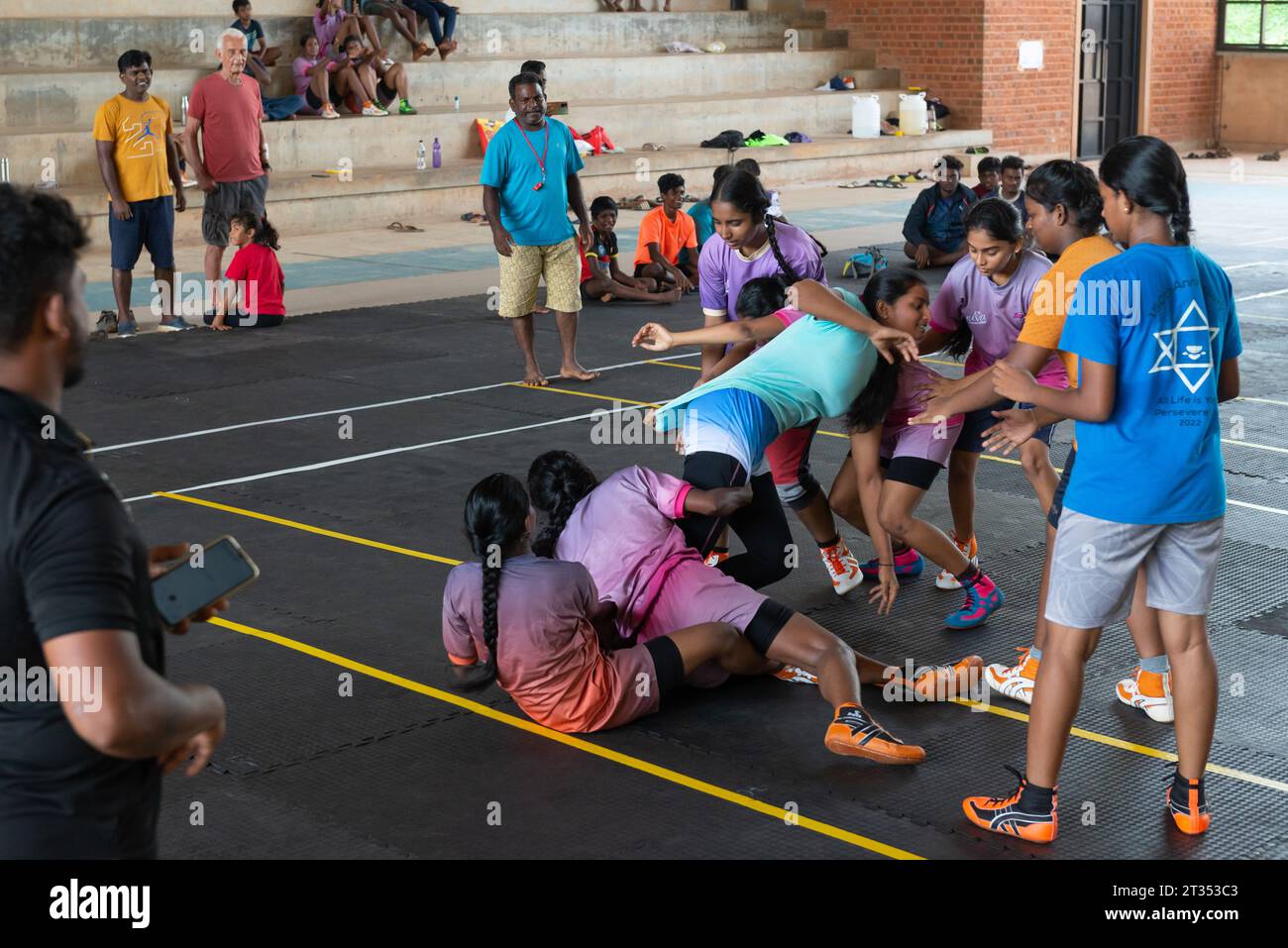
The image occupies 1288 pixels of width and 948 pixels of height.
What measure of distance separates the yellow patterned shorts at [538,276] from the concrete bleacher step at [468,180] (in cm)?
624

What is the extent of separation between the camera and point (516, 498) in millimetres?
5008

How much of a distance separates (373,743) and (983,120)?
23.8 metres

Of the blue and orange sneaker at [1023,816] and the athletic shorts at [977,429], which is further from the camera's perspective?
the athletic shorts at [977,429]

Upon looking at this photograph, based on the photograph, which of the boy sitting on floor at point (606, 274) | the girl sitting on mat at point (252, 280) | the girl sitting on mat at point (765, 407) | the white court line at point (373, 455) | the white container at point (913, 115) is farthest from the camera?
the white container at point (913, 115)

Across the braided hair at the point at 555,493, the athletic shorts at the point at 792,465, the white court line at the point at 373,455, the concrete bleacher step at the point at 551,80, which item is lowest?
the white court line at the point at 373,455

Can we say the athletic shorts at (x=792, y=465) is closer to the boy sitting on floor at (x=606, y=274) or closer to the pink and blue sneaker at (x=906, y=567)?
the pink and blue sneaker at (x=906, y=567)

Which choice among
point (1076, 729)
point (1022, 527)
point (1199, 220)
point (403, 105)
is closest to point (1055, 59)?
point (1199, 220)

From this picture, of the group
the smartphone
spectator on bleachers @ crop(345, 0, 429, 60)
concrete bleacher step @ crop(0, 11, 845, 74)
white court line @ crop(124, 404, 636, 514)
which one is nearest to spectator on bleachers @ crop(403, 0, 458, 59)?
spectator on bleachers @ crop(345, 0, 429, 60)

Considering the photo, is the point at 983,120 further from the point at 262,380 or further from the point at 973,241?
the point at 973,241

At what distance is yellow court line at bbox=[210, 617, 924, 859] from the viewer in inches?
183

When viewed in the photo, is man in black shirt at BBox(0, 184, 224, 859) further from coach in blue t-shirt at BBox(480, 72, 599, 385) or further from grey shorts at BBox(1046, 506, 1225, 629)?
coach in blue t-shirt at BBox(480, 72, 599, 385)

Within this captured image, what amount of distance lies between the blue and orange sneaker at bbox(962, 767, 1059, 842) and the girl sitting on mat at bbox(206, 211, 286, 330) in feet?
32.7

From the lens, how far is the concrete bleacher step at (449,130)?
17453mm

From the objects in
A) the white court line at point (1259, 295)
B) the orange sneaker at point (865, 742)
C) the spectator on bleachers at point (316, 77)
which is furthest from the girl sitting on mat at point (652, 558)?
the spectator on bleachers at point (316, 77)
